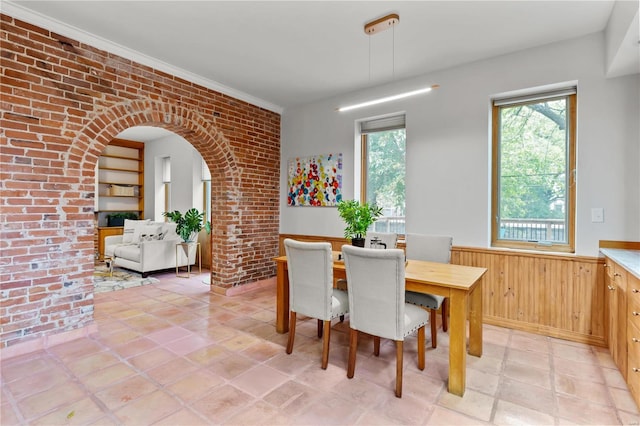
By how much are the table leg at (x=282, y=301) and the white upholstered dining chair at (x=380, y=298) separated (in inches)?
37.5

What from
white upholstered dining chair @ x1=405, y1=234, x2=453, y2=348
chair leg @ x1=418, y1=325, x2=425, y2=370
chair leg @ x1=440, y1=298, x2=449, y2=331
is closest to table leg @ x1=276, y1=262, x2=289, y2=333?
white upholstered dining chair @ x1=405, y1=234, x2=453, y2=348

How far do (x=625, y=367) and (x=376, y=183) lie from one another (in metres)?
2.89

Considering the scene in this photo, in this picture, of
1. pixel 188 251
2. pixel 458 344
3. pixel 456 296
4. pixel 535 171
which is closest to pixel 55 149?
pixel 188 251

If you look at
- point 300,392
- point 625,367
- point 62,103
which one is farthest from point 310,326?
point 62,103

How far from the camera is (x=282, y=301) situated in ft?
10.00

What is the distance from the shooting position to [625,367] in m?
2.14

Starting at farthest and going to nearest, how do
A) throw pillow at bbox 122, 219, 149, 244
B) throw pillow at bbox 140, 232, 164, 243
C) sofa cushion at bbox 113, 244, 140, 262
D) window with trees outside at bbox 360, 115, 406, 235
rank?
throw pillow at bbox 122, 219, 149, 244, throw pillow at bbox 140, 232, 164, 243, sofa cushion at bbox 113, 244, 140, 262, window with trees outside at bbox 360, 115, 406, 235

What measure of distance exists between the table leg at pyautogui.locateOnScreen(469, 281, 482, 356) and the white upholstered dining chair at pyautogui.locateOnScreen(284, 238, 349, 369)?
1038 millimetres

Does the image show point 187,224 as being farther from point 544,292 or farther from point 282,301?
point 544,292

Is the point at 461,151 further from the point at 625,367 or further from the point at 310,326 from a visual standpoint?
the point at 310,326

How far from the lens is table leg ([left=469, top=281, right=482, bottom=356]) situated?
2.56 m

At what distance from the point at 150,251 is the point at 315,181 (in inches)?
123

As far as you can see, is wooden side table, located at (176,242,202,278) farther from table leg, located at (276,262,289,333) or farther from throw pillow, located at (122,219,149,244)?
table leg, located at (276,262,289,333)

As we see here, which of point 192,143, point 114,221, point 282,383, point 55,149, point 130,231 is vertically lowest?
point 282,383
